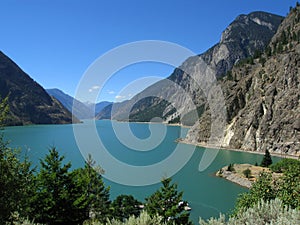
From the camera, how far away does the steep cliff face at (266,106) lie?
76475mm

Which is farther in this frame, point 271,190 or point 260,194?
point 271,190

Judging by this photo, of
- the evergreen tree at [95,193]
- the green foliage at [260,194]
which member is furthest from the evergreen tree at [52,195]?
the green foliage at [260,194]

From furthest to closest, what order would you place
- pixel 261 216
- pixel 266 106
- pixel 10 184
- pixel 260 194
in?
pixel 266 106
pixel 260 194
pixel 10 184
pixel 261 216

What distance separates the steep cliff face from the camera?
251ft

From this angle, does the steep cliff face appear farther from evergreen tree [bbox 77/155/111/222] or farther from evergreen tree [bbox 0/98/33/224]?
evergreen tree [bbox 0/98/33/224]

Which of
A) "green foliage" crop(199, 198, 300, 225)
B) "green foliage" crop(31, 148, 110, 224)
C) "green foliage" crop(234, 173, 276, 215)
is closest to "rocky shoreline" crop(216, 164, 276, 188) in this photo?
"green foliage" crop(31, 148, 110, 224)

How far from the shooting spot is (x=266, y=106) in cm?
8594

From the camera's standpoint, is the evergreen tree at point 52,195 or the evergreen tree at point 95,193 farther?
the evergreen tree at point 95,193

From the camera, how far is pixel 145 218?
254 inches

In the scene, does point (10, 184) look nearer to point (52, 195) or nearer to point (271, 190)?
point (52, 195)

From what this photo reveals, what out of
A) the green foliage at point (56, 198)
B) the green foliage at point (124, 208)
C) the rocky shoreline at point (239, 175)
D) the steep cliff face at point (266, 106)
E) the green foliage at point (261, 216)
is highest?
the steep cliff face at point (266, 106)

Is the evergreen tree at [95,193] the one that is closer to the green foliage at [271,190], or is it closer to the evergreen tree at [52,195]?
the evergreen tree at [52,195]

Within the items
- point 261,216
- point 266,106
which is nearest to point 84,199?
point 261,216

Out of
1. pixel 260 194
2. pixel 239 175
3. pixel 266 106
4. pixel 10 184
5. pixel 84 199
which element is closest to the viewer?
pixel 10 184
